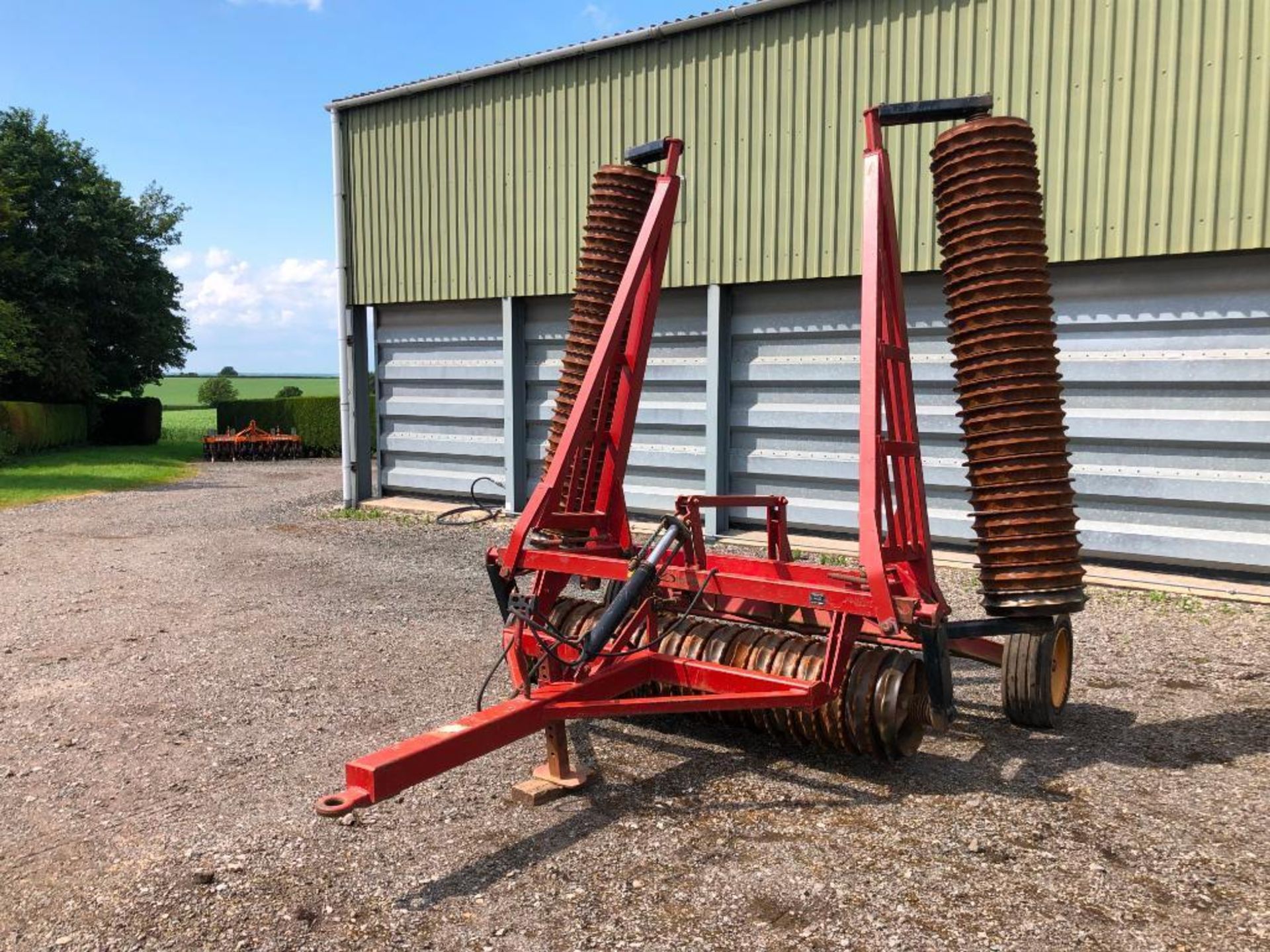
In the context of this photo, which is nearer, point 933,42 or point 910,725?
point 910,725

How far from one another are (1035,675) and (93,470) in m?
21.2

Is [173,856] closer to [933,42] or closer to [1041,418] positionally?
[1041,418]

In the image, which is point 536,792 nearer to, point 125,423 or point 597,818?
point 597,818

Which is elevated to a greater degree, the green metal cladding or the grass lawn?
the green metal cladding

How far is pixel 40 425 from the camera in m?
25.7

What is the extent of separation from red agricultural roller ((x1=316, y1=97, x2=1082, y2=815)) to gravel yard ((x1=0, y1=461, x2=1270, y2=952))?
325 mm

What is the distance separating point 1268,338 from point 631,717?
6365 millimetres

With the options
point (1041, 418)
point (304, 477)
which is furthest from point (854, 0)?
point (304, 477)

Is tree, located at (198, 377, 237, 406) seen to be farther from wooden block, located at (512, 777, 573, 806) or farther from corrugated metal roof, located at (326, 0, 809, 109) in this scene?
wooden block, located at (512, 777, 573, 806)

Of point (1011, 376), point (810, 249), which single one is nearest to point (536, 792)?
point (1011, 376)

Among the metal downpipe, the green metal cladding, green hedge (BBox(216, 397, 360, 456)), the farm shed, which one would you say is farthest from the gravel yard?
green hedge (BBox(216, 397, 360, 456))

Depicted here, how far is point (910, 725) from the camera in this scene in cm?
471

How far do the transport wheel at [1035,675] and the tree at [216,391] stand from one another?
43027 mm

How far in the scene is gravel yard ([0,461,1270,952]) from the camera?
11.1ft
